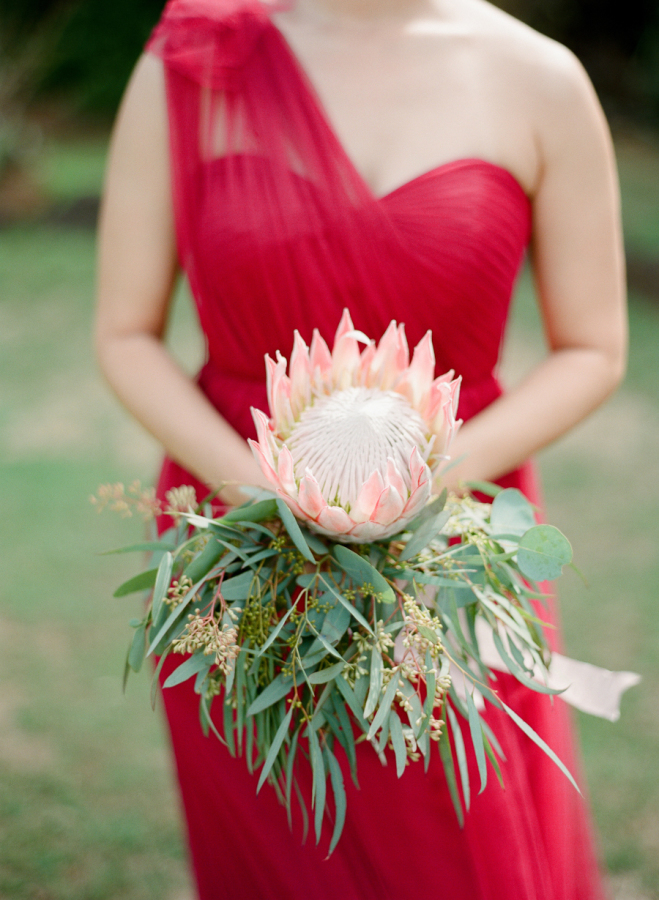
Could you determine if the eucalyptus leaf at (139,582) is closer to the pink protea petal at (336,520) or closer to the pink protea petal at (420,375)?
the pink protea petal at (336,520)

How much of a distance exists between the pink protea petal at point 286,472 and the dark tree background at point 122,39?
469 inches

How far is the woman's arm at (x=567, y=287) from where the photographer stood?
137 cm

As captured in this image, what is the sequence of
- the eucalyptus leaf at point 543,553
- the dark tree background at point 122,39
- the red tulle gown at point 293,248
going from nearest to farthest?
the eucalyptus leaf at point 543,553
the red tulle gown at point 293,248
the dark tree background at point 122,39

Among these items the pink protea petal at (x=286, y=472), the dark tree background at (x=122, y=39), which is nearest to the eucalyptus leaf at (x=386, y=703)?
the pink protea petal at (x=286, y=472)

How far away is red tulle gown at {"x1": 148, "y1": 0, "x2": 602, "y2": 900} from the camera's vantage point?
1.34m

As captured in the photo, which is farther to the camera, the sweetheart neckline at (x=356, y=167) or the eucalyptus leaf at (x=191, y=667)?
the sweetheart neckline at (x=356, y=167)

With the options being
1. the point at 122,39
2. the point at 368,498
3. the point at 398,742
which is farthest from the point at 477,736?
the point at 122,39

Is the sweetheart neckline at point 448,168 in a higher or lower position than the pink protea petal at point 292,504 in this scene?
higher

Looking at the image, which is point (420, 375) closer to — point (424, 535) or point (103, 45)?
point (424, 535)

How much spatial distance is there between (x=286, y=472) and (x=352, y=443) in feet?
0.27

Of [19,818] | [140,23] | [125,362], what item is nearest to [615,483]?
[19,818]

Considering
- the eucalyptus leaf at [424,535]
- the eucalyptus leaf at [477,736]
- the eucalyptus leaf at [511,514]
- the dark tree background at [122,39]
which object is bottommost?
the dark tree background at [122,39]

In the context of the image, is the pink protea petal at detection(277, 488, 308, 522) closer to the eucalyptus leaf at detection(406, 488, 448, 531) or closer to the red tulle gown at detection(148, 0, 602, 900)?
the eucalyptus leaf at detection(406, 488, 448, 531)

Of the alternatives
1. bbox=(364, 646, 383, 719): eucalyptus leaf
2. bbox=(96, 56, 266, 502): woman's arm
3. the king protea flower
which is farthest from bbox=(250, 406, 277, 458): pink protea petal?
bbox=(96, 56, 266, 502): woman's arm
